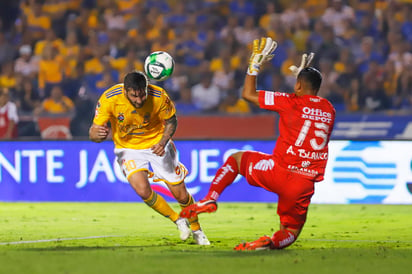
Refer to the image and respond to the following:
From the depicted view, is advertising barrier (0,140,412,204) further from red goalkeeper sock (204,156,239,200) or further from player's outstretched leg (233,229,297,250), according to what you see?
player's outstretched leg (233,229,297,250)

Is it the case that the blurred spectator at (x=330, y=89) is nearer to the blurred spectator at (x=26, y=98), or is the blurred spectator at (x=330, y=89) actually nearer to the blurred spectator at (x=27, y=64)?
the blurred spectator at (x=26, y=98)

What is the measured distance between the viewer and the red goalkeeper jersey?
821 centimetres

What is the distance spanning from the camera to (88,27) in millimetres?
21156

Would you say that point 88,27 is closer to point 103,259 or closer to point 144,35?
point 144,35

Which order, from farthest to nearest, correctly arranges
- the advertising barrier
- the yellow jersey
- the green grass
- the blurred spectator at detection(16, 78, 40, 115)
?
the blurred spectator at detection(16, 78, 40, 115) → the advertising barrier → the yellow jersey → the green grass

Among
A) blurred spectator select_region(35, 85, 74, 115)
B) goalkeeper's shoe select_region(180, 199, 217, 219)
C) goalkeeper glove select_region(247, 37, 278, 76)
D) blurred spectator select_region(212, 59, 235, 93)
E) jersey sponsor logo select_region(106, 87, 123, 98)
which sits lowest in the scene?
blurred spectator select_region(35, 85, 74, 115)

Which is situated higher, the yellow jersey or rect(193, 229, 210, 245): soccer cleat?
the yellow jersey

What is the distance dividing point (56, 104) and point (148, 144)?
947 centimetres

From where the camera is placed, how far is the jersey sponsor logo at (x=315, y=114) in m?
8.21

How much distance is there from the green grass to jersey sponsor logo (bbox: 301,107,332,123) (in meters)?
1.29

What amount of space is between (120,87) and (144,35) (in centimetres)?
1132

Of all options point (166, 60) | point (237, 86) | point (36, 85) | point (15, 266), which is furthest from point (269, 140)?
point (15, 266)

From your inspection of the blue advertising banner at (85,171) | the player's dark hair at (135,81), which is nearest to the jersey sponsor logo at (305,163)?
the player's dark hair at (135,81)

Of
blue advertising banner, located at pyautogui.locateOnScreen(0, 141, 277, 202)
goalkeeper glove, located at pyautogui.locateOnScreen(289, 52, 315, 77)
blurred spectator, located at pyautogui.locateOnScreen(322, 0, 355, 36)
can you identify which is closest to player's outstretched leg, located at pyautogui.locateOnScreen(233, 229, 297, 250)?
goalkeeper glove, located at pyautogui.locateOnScreen(289, 52, 315, 77)
